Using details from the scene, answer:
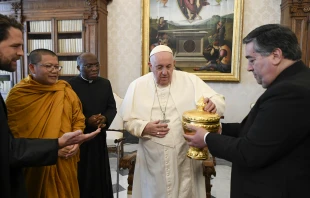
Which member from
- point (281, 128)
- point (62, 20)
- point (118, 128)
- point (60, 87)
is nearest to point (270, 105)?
point (281, 128)

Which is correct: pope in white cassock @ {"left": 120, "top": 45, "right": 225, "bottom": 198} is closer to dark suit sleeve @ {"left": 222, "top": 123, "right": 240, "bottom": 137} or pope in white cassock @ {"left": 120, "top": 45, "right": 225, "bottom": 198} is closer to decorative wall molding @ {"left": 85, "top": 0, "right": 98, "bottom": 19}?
dark suit sleeve @ {"left": 222, "top": 123, "right": 240, "bottom": 137}

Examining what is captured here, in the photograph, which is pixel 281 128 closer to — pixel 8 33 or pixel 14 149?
pixel 14 149

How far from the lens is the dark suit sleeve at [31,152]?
1.33 m

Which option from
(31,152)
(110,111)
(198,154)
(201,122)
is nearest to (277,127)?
(201,122)

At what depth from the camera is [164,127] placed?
2.19 meters

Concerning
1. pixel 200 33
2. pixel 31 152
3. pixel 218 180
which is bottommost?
pixel 218 180

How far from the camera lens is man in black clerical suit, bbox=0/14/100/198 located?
1298 millimetres

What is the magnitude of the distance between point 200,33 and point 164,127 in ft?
10.1

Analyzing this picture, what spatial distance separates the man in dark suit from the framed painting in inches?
139

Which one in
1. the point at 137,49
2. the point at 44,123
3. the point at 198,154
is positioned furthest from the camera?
the point at 137,49

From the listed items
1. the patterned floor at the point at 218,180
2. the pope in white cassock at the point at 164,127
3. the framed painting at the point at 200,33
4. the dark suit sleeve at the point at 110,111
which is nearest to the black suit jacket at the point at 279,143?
the pope in white cassock at the point at 164,127

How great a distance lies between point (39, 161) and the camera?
138 cm

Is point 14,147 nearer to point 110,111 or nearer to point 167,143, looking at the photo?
point 167,143

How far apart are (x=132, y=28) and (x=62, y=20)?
1.29 meters
